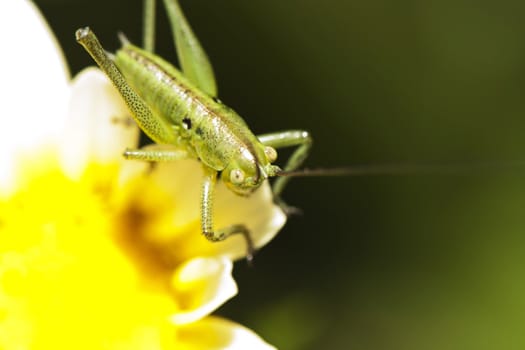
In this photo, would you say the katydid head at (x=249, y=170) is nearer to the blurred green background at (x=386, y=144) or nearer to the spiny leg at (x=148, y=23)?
the blurred green background at (x=386, y=144)

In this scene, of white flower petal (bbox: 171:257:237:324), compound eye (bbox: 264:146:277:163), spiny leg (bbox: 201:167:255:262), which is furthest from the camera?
compound eye (bbox: 264:146:277:163)

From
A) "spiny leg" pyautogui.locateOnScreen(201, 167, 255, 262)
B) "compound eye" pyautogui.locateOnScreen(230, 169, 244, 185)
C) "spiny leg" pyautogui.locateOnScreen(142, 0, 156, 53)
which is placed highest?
"spiny leg" pyautogui.locateOnScreen(142, 0, 156, 53)

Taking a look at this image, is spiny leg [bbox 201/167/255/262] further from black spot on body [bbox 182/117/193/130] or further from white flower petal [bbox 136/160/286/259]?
black spot on body [bbox 182/117/193/130]

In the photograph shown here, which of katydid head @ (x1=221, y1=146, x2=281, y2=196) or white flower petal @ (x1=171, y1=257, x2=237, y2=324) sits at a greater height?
katydid head @ (x1=221, y1=146, x2=281, y2=196)

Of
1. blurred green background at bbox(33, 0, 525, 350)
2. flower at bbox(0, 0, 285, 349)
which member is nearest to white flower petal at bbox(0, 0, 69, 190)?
flower at bbox(0, 0, 285, 349)

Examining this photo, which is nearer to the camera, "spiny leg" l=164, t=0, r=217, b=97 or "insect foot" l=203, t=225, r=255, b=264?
"insect foot" l=203, t=225, r=255, b=264

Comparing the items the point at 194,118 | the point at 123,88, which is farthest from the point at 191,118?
the point at 123,88

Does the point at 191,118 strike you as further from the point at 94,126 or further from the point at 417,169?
the point at 417,169
